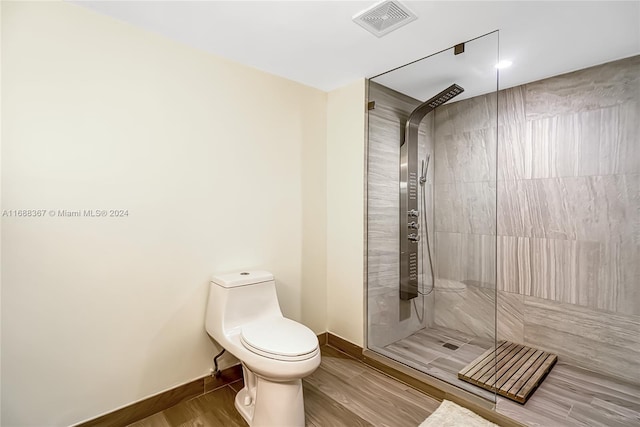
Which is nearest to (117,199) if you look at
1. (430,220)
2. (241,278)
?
(241,278)

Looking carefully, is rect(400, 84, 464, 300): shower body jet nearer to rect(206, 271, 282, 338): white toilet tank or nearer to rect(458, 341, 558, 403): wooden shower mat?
rect(458, 341, 558, 403): wooden shower mat

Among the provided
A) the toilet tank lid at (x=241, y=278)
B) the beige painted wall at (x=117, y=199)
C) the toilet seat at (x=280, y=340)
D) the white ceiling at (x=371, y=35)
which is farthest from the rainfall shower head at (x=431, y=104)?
the toilet seat at (x=280, y=340)

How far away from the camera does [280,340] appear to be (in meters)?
1.66

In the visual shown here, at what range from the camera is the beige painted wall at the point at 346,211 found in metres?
2.50

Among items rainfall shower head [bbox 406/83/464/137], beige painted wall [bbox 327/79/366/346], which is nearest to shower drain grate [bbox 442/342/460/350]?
beige painted wall [bbox 327/79/366/346]

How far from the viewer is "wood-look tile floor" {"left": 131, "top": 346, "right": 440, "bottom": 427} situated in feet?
5.74

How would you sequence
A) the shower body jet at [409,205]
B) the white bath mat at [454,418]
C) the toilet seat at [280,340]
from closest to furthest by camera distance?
the toilet seat at [280,340]
the white bath mat at [454,418]
the shower body jet at [409,205]

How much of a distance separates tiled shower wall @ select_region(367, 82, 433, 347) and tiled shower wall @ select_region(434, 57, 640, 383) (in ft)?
0.86

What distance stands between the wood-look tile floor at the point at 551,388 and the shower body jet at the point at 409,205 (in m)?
0.42

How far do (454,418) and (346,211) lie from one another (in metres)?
1.55

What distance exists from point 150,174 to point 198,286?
75 cm

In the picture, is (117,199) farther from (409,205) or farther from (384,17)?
(409,205)

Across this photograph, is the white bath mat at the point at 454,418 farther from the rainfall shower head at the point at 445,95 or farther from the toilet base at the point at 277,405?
the rainfall shower head at the point at 445,95

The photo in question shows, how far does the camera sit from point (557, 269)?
241 centimetres
